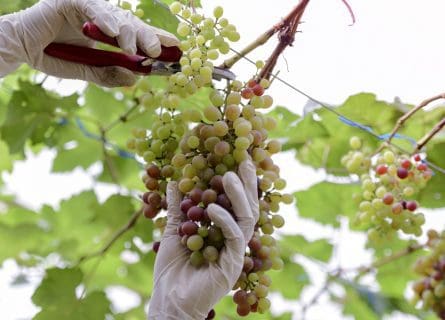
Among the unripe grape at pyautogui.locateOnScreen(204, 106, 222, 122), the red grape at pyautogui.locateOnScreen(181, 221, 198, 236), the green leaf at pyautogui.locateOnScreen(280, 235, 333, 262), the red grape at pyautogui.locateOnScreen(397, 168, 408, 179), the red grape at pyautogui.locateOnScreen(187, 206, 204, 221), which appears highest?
the unripe grape at pyautogui.locateOnScreen(204, 106, 222, 122)

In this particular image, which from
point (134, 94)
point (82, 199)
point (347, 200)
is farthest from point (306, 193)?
point (82, 199)

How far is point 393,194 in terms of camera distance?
55.9 inches

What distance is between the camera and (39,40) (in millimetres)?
1221

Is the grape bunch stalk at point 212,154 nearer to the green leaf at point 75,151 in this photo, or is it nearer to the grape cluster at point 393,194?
the grape cluster at point 393,194

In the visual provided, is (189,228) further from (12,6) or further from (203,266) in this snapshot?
(12,6)

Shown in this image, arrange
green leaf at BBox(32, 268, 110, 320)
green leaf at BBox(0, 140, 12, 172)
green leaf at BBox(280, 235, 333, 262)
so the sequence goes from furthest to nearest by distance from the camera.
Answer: green leaf at BBox(0, 140, 12, 172) < green leaf at BBox(280, 235, 333, 262) < green leaf at BBox(32, 268, 110, 320)

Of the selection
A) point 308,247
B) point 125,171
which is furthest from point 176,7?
point 308,247

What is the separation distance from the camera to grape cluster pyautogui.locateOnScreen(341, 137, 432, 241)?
4.59 feet

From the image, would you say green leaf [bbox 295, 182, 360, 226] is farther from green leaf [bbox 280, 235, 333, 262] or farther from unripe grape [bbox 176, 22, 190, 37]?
unripe grape [bbox 176, 22, 190, 37]

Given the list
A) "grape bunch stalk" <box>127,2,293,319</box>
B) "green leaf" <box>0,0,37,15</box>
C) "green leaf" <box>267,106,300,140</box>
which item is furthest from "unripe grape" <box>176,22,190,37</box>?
"green leaf" <box>267,106,300,140</box>

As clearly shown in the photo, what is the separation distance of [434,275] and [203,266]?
0.75 metres

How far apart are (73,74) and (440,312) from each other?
1.03 m

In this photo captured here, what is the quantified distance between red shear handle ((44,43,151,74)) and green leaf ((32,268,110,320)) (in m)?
0.58

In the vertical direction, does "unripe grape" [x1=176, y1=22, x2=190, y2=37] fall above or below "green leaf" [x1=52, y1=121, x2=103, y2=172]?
above
